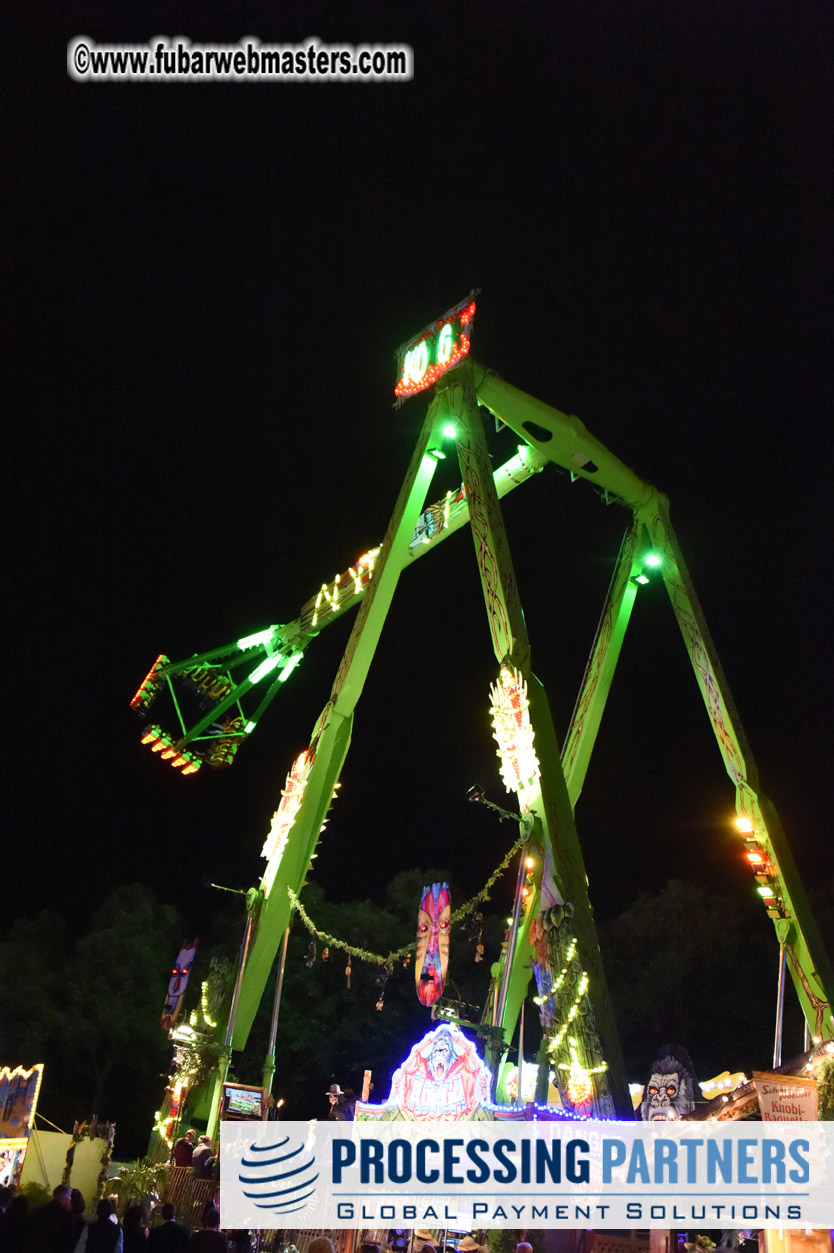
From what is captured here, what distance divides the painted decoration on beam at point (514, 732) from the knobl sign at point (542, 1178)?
5.44 metres

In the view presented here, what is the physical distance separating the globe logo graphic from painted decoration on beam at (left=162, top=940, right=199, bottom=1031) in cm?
960

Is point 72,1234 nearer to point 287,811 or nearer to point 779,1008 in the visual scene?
point 779,1008

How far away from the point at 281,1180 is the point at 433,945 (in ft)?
22.1

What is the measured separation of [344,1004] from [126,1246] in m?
27.8

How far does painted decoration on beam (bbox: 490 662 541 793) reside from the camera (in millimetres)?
15234

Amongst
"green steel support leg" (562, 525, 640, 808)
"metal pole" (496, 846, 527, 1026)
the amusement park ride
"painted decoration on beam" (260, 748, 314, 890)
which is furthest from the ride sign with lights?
"metal pole" (496, 846, 527, 1026)

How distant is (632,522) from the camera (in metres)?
22.5

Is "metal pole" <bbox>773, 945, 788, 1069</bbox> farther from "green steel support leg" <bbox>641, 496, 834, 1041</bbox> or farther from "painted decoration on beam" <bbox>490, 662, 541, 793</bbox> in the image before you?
"painted decoration on beam" <bbox>490, 662, 541, 793</bbox>

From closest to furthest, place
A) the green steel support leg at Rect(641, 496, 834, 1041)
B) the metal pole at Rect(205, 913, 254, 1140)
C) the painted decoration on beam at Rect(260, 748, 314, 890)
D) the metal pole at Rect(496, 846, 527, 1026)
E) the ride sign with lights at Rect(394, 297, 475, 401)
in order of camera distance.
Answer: the metal pole at Rect(496, 846, 527, 1026) < the green steel support leg at Rect(641, 496, 834, 1041) < the metal pole at Rect(205, 913, 254, 1140) < the painted decoration on beam at Rect(260, 748, 314, 890) < the ride sign with lights at Rect(394, 297, 475, 401)

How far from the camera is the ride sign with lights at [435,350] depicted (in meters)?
20.4

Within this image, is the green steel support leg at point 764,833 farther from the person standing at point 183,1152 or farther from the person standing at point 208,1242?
the person standing at point 208,1242

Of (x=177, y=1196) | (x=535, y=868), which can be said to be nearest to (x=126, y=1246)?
(x=177, y=1196)

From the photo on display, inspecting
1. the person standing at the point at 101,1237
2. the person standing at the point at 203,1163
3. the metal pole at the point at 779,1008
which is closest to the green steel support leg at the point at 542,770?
the metal pole at the point at 779,1008

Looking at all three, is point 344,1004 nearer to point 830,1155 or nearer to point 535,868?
point 535,868
